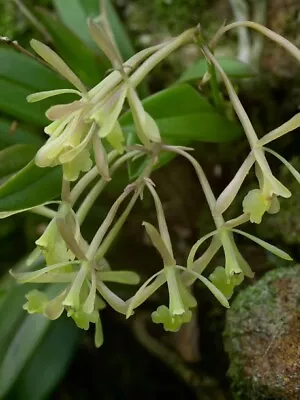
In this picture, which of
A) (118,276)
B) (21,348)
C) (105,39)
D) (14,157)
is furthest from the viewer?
(21,348)

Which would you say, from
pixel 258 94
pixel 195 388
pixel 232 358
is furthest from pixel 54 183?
pixel 195 388

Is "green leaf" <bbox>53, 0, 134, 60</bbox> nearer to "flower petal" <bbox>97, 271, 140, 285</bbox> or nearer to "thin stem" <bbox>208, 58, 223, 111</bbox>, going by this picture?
"thin stem" <bbox>208, 58, 223, 111</bbox>

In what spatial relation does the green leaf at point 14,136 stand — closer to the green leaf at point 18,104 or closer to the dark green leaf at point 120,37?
the green leaf at point 18,104

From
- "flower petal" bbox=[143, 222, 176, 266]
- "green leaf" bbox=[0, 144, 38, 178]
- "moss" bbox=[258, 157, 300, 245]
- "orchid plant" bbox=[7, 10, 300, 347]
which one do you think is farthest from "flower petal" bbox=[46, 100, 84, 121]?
"moss" bbox=[258, 157, 300, 245]

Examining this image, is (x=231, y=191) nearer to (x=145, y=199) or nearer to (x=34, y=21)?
(x=145, y=199)

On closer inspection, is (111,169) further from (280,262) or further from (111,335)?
(111,335)

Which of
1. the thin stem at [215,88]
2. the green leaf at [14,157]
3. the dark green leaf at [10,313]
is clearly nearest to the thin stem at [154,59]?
the thin stem at [215,88]

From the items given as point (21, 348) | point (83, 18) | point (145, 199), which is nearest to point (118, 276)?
point (21, 348)
